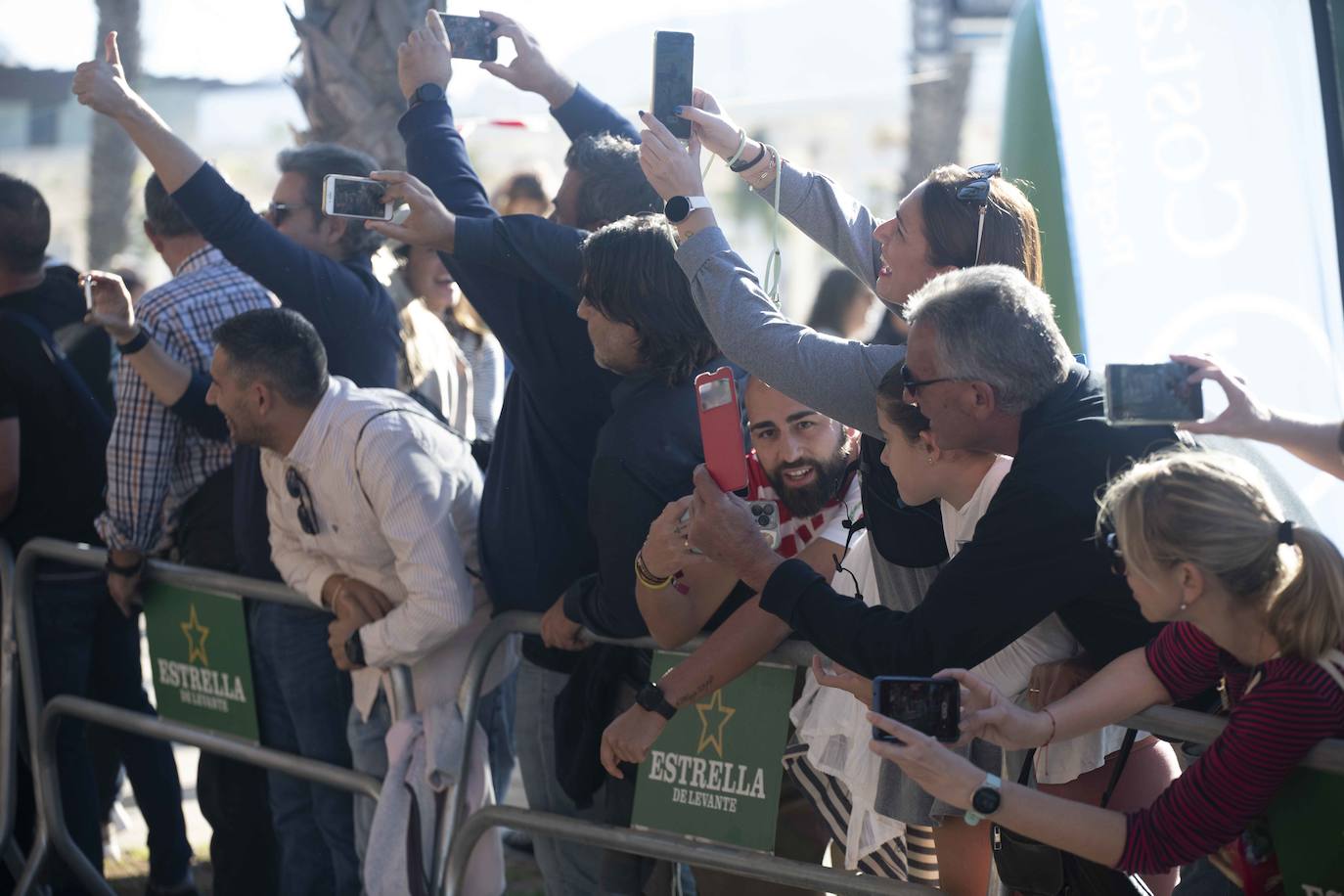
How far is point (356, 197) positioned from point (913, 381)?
1675mm

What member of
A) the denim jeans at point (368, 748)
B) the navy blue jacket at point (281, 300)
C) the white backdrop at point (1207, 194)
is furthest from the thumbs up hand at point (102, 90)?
the white backdrop at point (1207, 194)

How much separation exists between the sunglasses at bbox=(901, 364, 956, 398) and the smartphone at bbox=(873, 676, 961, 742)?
526 mm

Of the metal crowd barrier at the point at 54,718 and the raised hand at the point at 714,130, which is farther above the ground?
the raised hand at the point at 714,130

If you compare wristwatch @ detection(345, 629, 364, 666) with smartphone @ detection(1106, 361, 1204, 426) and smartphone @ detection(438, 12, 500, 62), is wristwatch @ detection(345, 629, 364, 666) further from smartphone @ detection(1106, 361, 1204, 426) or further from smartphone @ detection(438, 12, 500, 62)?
smartphone @ detection(1106, 361, 1204, 426)

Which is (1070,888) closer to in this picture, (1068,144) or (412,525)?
(412,525)

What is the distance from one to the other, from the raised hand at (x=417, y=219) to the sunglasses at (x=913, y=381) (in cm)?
135

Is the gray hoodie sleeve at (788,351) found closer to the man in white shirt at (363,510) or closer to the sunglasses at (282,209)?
the man in white shirt at (363,510)

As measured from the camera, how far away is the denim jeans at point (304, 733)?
414cm

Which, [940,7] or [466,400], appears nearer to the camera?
[466,400]

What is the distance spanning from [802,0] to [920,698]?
135232 millimetres

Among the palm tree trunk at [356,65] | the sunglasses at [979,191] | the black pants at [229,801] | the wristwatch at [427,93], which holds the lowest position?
the black pants at [229,801]

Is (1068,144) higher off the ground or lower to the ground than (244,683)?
higher

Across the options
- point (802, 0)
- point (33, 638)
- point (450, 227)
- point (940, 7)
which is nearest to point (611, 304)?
point (450, 227)

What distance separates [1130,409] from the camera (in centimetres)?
246
